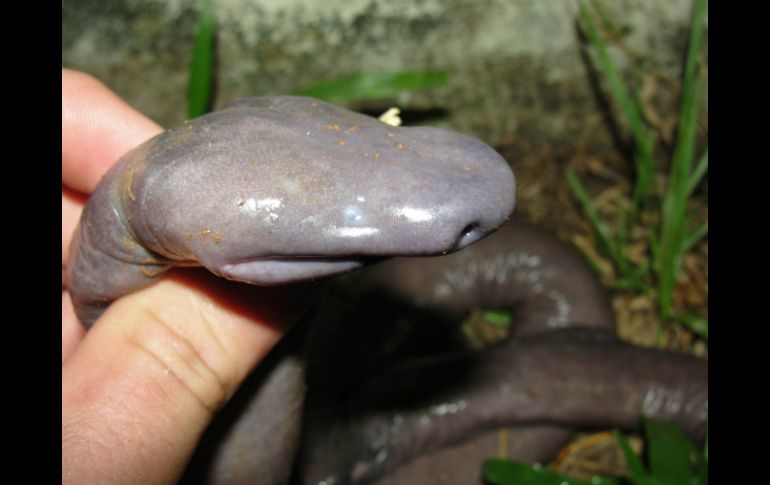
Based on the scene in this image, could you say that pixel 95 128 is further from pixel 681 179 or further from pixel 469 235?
pixel 681 179

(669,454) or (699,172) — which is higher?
(699,172)

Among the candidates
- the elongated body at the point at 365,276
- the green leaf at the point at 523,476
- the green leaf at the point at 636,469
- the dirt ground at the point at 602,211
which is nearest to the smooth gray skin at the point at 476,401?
the elongated body at the point at 365,276

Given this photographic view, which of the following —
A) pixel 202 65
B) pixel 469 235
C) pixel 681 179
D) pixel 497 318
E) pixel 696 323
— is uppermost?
pixel 469 235

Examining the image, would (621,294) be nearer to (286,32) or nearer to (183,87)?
(286,32)

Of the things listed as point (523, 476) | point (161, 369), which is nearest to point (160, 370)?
point (161, 369)

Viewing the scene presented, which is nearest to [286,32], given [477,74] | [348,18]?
[348,18]

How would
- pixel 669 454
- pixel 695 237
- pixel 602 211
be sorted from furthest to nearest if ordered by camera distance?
pixel 602 211 < pixel 695 237 < pixel 669 454
